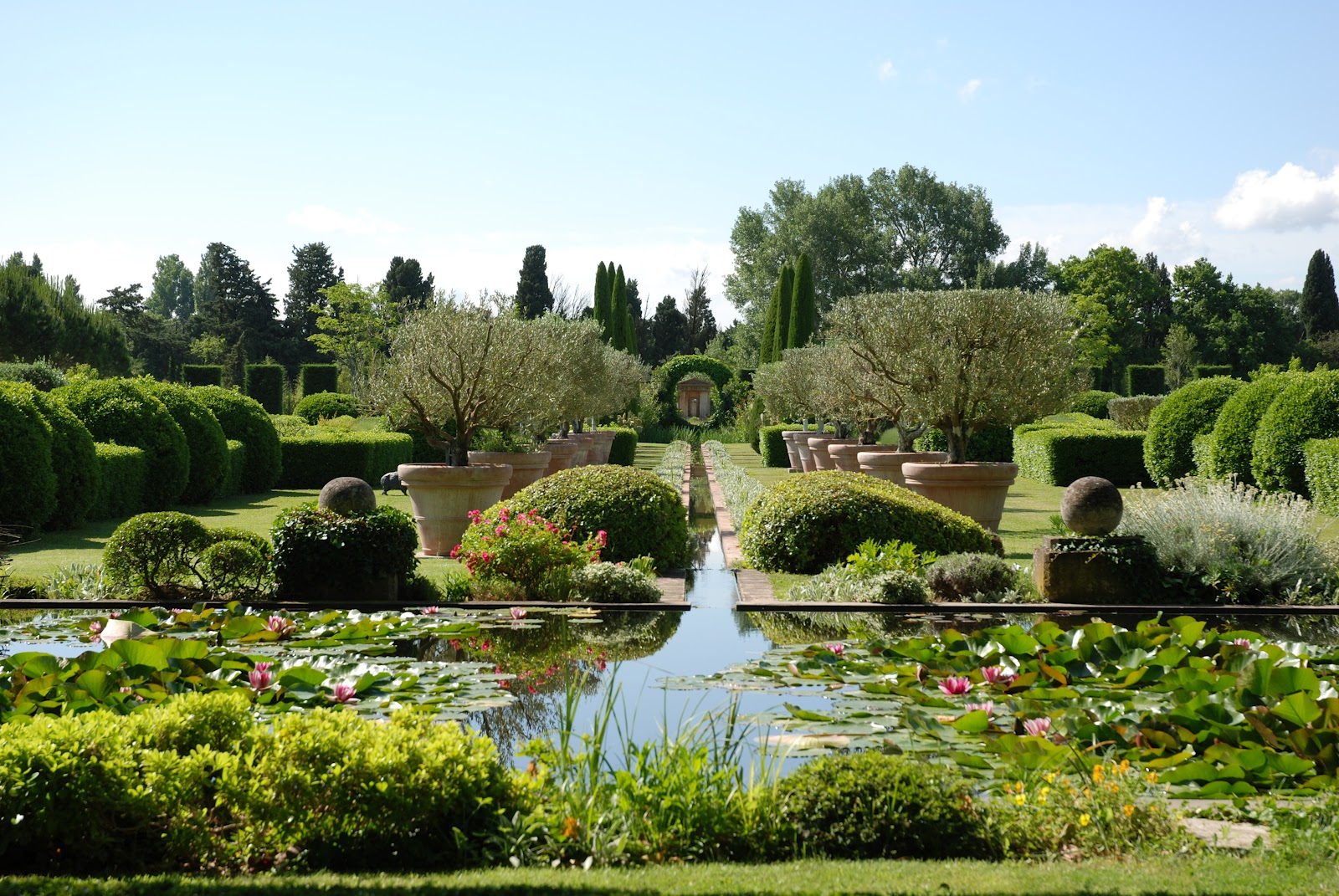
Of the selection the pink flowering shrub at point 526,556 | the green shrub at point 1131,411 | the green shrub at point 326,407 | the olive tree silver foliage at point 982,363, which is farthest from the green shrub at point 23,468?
the green shrub at point 1131,411

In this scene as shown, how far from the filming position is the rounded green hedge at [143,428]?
16.0 meters

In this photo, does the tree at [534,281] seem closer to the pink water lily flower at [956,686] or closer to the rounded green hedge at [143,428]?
the rounded green hedge at [143,428]

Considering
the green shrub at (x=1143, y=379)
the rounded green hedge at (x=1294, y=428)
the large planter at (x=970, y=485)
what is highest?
the green shrub at (x=1143, y=379)

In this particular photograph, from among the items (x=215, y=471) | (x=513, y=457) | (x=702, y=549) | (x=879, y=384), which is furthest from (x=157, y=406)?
(x=879, y=384)

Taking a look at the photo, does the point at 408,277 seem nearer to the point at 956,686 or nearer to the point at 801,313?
the point at 801,313

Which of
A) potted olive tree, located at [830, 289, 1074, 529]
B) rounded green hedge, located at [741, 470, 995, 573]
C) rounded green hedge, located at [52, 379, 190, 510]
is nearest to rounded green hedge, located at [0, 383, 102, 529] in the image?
rounded green hedge, located at [52, 379, 190, 510]

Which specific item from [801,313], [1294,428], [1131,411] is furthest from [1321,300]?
[1294,428]

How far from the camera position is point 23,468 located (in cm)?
1264

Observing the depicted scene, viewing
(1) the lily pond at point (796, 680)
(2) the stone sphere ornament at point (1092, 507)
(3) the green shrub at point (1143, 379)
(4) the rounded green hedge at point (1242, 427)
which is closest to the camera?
(1) the lily pond at point (796, 680)

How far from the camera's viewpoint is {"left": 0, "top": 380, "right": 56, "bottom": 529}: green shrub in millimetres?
12570

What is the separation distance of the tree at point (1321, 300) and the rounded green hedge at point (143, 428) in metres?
56.0

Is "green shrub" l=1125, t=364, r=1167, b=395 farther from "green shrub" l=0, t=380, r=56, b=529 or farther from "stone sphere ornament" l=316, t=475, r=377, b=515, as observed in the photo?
"stone sphere ornament" l=316, t=475, r=377, b=515

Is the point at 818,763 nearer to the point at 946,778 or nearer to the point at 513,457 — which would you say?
the point at 946,778

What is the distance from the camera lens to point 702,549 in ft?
41.8
